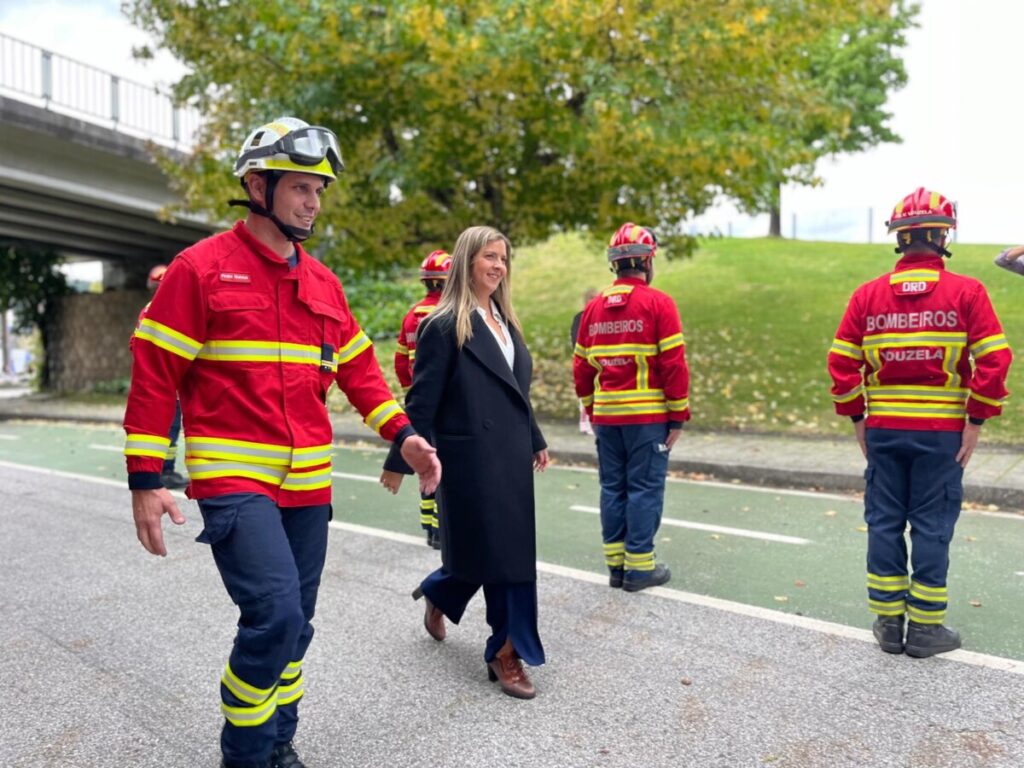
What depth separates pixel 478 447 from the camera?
383cm

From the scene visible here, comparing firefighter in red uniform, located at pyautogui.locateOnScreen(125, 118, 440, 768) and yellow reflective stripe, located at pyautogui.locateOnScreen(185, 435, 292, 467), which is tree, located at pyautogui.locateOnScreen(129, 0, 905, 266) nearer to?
firefighter in red uniform, located at pyautogui.locateOnScreen(125, 118, 440, 768)

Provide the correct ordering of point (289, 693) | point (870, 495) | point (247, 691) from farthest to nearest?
point (870, 495)
point (289, 693)
point (247, 691)

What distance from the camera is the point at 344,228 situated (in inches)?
561

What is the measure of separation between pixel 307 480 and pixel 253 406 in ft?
1.03

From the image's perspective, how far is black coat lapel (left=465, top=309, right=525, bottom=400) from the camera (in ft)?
12.7

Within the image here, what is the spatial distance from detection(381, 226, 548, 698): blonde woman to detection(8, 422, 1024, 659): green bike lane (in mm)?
1748

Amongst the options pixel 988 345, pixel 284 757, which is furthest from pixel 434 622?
pixel 988 345

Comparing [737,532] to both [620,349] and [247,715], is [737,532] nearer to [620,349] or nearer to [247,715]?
[620,349]

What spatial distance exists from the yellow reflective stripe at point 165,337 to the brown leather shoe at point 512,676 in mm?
1981

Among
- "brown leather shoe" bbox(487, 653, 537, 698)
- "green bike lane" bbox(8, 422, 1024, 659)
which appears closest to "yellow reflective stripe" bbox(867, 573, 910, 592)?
"green bike lane" bbox(8, 422, 1024, 659)

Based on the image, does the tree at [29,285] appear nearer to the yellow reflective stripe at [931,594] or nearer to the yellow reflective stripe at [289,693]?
the yellow reflective stripe at [289,693]

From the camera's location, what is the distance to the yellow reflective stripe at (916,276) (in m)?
4.12

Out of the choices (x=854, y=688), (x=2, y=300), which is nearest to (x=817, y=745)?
(x=854, y=688)

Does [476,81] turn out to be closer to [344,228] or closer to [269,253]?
[344,228]
